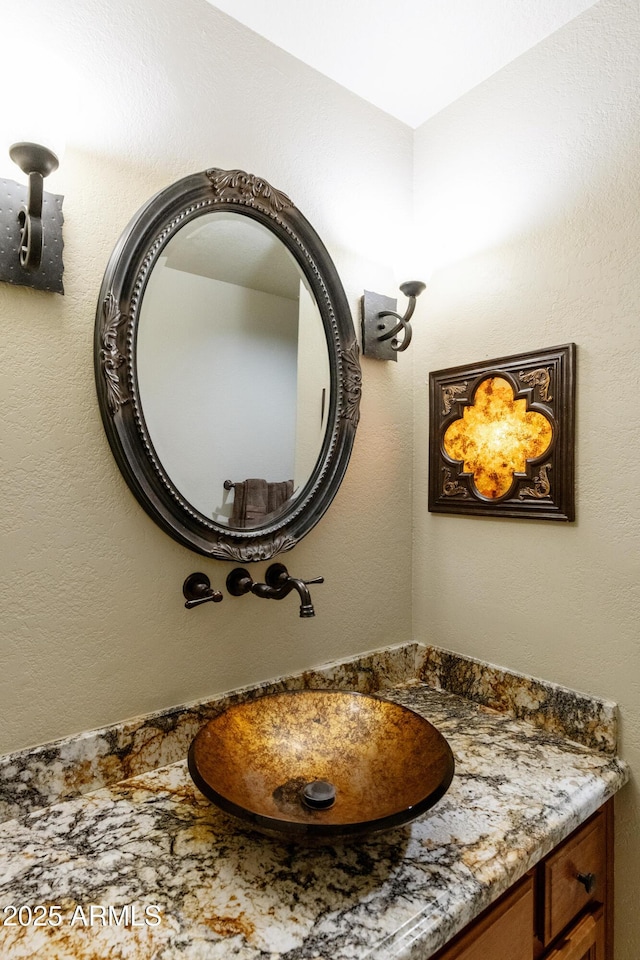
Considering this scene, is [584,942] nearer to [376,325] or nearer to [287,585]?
[287,585]

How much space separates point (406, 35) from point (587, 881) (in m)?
2.02

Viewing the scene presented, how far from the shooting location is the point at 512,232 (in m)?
1.47

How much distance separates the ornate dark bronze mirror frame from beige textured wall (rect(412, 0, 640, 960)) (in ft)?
1.18

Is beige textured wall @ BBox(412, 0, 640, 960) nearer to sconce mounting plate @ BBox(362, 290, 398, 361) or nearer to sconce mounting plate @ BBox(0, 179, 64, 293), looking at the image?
sconce mounting plate @ BBox(362, 290, 398, 361)

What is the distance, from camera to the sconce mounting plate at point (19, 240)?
1.01 meters

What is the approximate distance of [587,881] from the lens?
1133 millimetres

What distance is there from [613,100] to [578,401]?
2.25 feet

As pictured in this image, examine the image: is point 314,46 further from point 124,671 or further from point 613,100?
point 124,671

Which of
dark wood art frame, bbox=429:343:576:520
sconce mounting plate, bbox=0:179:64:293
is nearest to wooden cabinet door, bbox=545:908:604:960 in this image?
dark wood art frame, bbox=429:343:576:520

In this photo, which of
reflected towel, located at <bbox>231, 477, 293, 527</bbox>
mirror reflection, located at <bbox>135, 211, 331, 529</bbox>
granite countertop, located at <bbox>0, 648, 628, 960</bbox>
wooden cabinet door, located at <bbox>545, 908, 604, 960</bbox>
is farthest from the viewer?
reflected towel, located at <bbox>231, 477, 293, 527</bbox>

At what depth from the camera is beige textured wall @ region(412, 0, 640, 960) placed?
4.06ft

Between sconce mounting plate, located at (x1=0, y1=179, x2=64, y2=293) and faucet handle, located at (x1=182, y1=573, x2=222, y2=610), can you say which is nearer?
sconce mounting plate, located at (x1=0, y1=179, x2=64, y2=293)

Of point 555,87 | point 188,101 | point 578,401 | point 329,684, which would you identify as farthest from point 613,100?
point 329,684

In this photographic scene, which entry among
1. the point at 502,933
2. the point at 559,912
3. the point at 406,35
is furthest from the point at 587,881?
the point at 406,35
